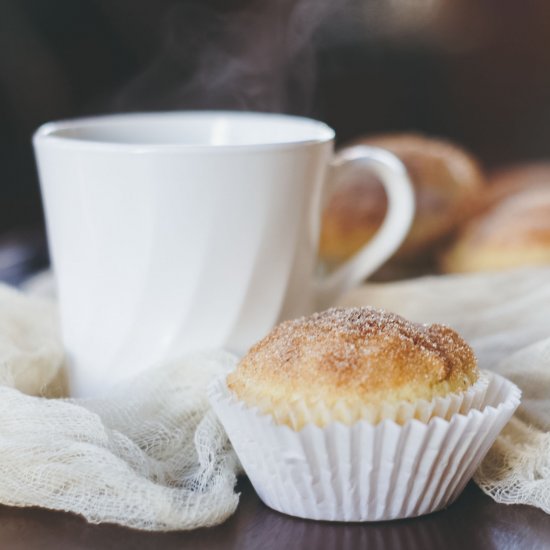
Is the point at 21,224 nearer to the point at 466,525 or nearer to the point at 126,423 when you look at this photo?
the point at 126,423

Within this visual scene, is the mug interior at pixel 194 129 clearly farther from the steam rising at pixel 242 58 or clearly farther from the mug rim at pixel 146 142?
the steam rising at pixel 242 58

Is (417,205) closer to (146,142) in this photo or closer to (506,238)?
(506,238)

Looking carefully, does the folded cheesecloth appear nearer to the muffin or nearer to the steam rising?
the muffin

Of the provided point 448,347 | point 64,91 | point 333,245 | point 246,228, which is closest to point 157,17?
point 64,91

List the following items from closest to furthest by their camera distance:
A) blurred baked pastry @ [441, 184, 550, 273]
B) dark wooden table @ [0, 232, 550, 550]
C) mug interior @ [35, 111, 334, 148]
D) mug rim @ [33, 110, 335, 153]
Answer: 1. dark wooden table @ [0, 232, 550, 550]
2. mug rim @ [33, 110, 335, 153]
3. mug interior @ [35, 111, 334, 148]
4. blurred baked pastry @ [441, 184, 550, 273]

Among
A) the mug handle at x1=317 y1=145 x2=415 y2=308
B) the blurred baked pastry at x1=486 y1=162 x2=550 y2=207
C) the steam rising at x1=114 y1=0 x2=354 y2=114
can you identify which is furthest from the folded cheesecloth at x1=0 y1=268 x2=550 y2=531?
the steam rising at x1=114 y1=0 x2=354 y2=114

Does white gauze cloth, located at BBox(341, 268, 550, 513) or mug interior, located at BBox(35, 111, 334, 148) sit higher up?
mug interior, located at BBox(35, 111, 334, 148)

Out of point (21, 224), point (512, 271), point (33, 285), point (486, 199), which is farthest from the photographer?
point (21, 224)
